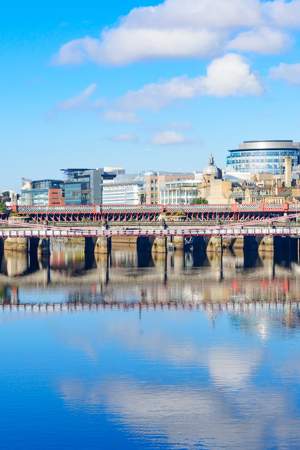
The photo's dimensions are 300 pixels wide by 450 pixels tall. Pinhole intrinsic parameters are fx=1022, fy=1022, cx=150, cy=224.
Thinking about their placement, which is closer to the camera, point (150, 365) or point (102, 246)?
point (150, 365)

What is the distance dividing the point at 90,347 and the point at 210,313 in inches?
525

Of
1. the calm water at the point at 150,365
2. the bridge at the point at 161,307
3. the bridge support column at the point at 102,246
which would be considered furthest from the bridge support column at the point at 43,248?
the bridge at the point at 161,307

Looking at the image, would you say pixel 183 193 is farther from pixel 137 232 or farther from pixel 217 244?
pixel 137 232

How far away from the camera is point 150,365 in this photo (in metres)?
42.5

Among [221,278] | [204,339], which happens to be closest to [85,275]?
[221,278]

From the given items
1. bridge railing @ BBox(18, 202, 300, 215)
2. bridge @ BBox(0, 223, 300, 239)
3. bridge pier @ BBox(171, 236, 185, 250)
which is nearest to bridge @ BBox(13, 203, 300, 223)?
bridge railing @ BBox(18, 202, 300, 215)

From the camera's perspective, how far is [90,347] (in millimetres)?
47531

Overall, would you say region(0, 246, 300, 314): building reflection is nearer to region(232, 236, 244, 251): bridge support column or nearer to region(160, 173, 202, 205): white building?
region(232, 236, 244, 251): bridge support column

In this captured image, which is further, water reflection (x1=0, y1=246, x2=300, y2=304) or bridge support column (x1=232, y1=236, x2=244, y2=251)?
bridge support column (x1=232, y1=236, x2=244, y2=251)

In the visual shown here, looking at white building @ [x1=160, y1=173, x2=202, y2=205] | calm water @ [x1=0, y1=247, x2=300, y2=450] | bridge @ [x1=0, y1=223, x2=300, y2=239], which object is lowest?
calm water @ [x1=0, y1=247, x2=300, y2=450]

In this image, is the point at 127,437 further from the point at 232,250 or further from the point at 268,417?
the point at 232,250

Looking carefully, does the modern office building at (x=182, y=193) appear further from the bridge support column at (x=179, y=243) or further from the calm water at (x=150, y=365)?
the calm water at (x=150, y=365)

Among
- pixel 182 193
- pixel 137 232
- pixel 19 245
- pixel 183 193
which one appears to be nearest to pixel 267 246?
pixel 137 232

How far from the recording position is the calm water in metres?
32.9
